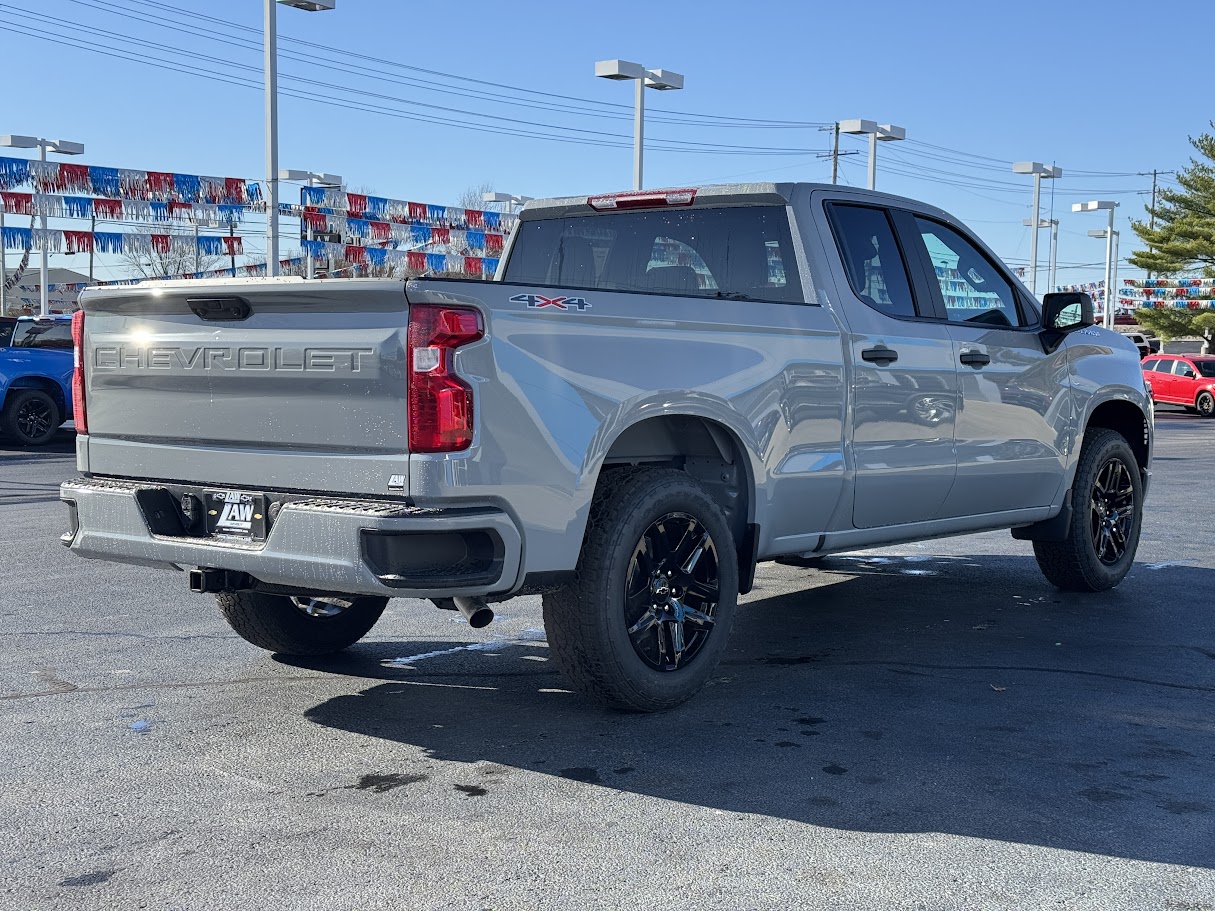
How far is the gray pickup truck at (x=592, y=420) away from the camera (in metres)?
4.44

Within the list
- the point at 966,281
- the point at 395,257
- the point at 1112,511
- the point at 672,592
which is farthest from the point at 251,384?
the point at 395,257

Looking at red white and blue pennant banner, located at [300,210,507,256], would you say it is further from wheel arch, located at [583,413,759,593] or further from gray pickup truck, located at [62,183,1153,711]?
wheel arch, located at [583,413,759,593]

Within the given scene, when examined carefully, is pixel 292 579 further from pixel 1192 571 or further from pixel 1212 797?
pixel 1192 571

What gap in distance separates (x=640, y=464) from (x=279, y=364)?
4.83ft

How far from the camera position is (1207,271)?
2379 inches

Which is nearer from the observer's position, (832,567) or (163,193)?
(832,567)

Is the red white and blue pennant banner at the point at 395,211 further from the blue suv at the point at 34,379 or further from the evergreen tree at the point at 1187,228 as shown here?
the evergreen tree at the point at 1187,228

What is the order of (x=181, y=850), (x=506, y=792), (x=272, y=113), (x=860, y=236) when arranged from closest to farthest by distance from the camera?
(x=181, y=850) < (x=506, y=792) < (x=860, y=236) < (x=272, y=113)

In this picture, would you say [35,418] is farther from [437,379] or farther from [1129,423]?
[437,379]

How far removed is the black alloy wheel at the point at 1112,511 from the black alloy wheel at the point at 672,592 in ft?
11.0

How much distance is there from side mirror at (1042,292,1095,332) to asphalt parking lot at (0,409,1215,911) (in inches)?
58.3

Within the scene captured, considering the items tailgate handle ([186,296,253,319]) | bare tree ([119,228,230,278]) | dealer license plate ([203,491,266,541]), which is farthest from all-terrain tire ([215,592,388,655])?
bare tree ([119,228,230,278])

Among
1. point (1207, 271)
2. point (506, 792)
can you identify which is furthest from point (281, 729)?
point (1207, 271)

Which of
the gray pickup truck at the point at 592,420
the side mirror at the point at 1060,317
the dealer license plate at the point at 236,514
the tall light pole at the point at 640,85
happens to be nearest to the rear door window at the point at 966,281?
the gray pickup truck at the point at 592,420
